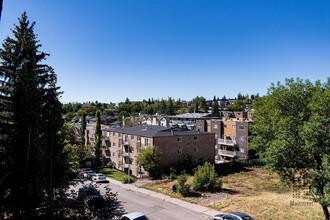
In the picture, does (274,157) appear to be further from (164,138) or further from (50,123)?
(164,138)

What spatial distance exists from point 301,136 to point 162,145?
23.5 meters

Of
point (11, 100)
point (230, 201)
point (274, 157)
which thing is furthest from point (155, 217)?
point (11, 100)

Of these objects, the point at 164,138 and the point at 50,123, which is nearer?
the point at 50,123

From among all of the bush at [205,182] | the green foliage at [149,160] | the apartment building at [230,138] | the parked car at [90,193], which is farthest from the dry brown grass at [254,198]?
the parked car at [90,193]

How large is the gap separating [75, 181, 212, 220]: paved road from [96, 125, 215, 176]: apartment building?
9.73 m

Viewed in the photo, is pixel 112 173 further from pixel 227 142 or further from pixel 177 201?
pixel 227 142

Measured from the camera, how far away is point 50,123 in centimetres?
1429

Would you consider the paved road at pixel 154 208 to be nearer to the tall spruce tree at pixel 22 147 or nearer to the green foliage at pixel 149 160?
the green foliage at pixel 149 160

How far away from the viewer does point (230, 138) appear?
53281mm

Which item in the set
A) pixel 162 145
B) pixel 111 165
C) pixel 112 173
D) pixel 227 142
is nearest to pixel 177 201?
pixel 162 145

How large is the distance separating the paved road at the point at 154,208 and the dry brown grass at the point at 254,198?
8.87 ft

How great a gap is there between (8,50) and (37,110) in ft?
19.6

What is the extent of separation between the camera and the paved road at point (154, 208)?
20.0 meters

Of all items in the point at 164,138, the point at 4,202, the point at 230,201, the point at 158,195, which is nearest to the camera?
the point at 4,202
